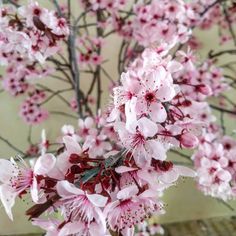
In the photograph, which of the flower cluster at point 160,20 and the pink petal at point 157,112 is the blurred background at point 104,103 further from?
the pink petal at point 157,112

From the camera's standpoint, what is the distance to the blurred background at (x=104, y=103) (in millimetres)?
1997

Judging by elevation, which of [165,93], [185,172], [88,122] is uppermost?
[165,93]

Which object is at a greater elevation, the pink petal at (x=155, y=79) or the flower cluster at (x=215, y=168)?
the pink petal at (x=155, y=79)

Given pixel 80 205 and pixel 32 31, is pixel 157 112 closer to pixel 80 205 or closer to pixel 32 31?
pixel 80 205

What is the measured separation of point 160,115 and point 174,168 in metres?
0.09

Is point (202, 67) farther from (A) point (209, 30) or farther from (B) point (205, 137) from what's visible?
(A) point (209, 30)

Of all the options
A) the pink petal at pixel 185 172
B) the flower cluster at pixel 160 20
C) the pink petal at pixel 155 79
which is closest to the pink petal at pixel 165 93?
the pink petal at pixel 155 79

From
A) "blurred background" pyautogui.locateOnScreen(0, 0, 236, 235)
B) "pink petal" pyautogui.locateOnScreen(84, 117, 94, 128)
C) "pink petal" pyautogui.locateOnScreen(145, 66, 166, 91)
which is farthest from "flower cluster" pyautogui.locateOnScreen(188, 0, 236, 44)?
"pink petal" pyautogui.locateOnScreen(145, 66, 166, 91)

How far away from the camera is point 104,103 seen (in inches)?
77.7

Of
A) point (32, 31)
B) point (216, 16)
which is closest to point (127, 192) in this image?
point (32, 31)

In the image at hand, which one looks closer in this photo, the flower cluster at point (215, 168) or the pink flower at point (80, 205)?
the pink flower at point (80, 205)

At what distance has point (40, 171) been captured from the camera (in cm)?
53

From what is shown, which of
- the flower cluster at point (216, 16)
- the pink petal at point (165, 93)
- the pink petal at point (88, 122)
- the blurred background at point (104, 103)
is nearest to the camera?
the pink petal at point (165, 93)

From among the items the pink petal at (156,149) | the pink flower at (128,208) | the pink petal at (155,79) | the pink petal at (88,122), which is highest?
the pink petal at (155,79)
